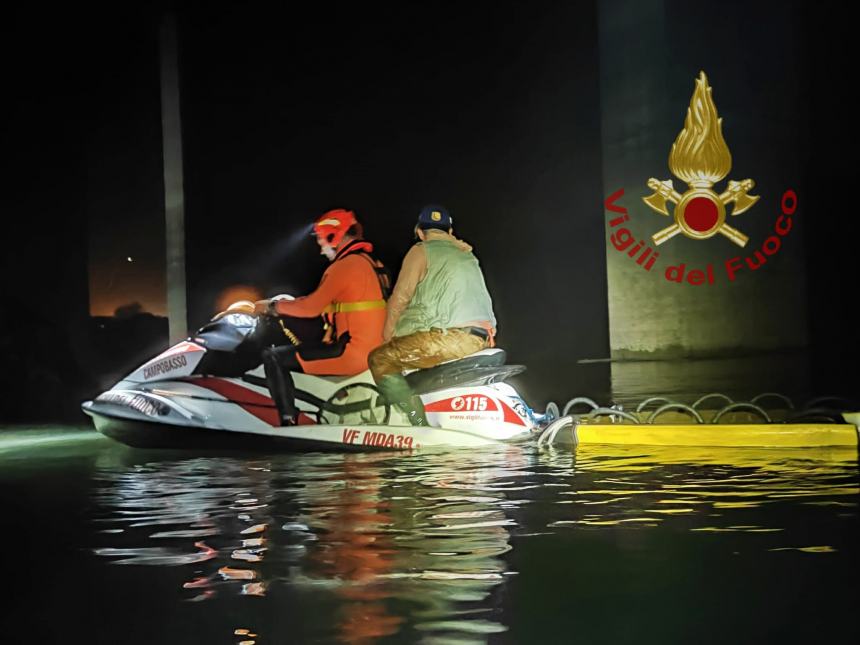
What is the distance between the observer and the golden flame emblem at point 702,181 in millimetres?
13484

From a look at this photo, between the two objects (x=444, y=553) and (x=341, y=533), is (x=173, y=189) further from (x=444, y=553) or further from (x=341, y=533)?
(x=444, y=553)

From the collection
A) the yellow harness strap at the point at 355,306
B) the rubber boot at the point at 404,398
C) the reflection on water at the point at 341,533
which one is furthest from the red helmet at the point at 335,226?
the reflection on water at the point at 341,533

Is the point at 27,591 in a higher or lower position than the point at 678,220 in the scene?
lower

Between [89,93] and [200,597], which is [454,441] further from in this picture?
[89,93]

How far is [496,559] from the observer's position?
434 centimetres

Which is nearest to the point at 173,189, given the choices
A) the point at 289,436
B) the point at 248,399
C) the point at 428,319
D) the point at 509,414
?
the point at 248,399

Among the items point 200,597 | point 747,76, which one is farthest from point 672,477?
point 747,76

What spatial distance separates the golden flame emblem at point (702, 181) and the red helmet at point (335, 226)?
561cm

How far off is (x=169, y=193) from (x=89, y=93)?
2.85 metres

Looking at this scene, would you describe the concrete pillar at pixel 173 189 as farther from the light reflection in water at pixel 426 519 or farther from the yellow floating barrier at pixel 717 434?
the yellow floating barrier at pixel 717 434

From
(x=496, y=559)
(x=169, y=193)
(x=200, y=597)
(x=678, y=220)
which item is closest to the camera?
(x=200, y=597)

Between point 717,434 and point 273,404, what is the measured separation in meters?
3.08

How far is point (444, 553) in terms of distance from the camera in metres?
4.47

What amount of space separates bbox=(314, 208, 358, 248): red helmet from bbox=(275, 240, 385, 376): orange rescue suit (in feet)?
0.57
